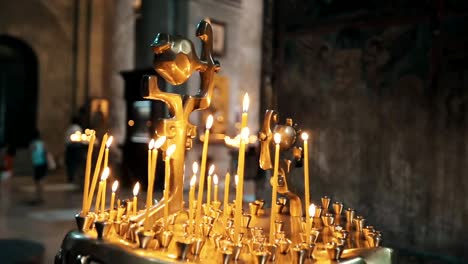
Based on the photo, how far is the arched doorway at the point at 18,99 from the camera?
12922 mm

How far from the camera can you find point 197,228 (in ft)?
4.70

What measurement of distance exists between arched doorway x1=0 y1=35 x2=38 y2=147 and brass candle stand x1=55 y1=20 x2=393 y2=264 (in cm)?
1233

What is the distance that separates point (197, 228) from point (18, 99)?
13.1 metres

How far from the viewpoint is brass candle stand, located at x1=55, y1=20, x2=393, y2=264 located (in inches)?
50.2

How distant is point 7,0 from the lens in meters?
12.2

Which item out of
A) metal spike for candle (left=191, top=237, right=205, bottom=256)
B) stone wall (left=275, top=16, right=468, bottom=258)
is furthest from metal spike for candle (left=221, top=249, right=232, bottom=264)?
stone wall (left=275, top=16, right=468, bottom=258)

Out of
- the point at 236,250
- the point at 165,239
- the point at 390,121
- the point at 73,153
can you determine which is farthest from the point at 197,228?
the point at 73,153

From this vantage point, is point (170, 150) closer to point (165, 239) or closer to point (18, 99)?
point (165, 239)

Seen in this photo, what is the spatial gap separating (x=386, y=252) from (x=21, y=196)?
25.1 ft

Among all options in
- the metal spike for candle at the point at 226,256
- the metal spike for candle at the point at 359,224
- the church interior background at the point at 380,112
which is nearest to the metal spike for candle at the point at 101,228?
the metal spike for candle at the point at 226,256

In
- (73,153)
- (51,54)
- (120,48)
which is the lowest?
(73,153)

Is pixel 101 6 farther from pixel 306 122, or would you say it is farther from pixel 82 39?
pixel 306 122

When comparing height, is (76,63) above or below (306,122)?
above

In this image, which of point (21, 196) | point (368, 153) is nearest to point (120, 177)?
point (21, 196)
